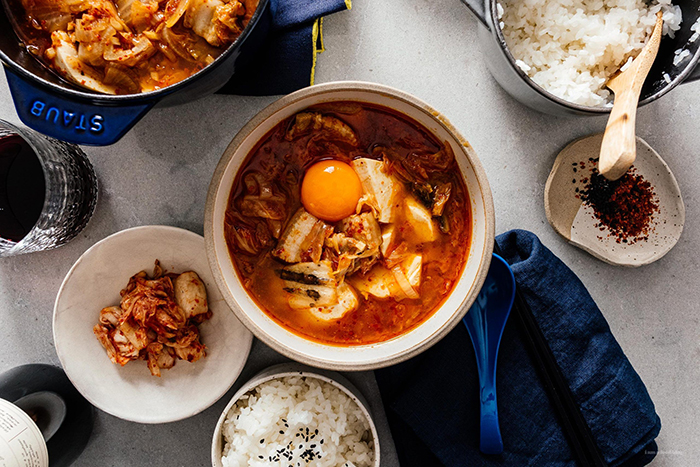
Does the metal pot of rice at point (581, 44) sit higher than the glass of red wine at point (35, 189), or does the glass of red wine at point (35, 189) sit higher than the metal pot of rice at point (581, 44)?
the metal pot of rice at point (581, 44)

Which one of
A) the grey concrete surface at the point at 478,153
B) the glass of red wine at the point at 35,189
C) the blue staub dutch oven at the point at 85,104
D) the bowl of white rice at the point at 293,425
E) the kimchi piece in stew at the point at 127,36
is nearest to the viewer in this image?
the blue staub dutch oven at the point at 85,104

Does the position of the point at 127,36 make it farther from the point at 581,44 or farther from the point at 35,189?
the point at 581,44

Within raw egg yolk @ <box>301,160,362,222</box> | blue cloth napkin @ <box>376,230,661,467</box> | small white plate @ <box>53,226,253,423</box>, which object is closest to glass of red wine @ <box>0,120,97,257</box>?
small white plate @ <box>53,226,253,423</box>

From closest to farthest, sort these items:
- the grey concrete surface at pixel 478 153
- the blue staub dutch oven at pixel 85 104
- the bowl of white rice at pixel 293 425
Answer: the blue staub dutch oven at pixel 85 104, the bowl of white rice at pixel 293 425, the grey concrete surface at pixel 478 153

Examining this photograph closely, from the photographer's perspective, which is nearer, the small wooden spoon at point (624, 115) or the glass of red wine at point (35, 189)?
the small wooden spoon at point (624, 115)

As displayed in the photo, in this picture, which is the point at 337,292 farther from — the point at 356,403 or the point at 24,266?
the point at 24,266

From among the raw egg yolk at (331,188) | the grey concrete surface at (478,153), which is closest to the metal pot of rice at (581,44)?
the grey concrete surface at (478,153)

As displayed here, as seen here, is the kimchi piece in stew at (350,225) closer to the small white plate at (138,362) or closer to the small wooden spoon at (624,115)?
the small white plate at (138,362)
